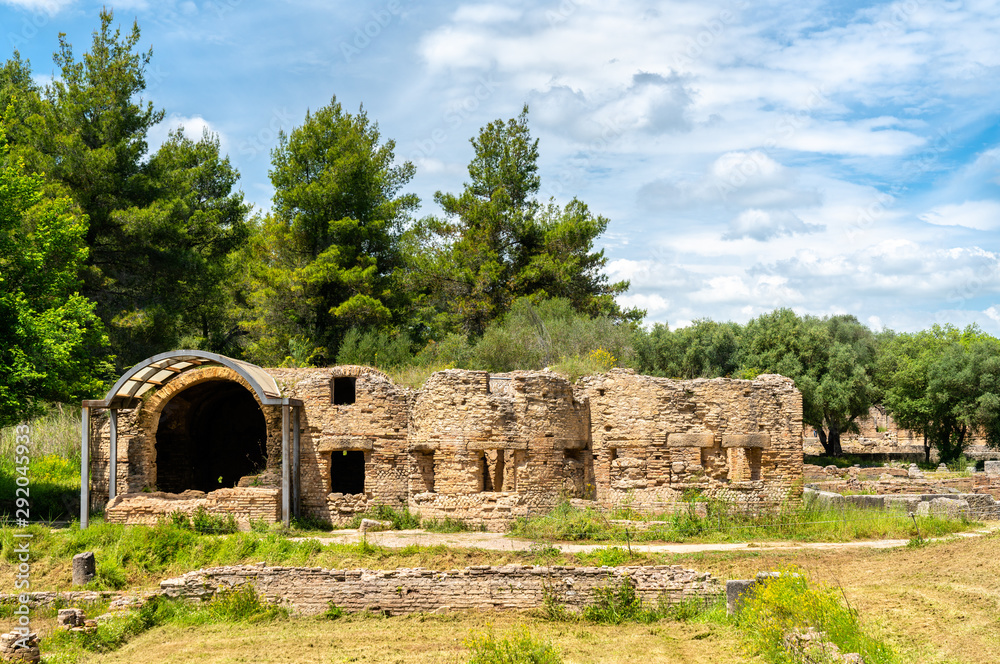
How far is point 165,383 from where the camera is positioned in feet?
62.2

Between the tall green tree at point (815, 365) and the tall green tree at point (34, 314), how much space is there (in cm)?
2858

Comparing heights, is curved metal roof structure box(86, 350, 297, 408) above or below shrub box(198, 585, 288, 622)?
Result: above

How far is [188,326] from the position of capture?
3256cm

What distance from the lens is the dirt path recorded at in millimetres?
14652

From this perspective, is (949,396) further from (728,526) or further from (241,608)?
→ (241,608)

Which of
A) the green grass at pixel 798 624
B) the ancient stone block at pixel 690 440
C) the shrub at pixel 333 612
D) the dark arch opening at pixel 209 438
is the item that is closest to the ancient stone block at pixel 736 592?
the green grass at pixel 798 624

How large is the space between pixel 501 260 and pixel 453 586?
22.7m

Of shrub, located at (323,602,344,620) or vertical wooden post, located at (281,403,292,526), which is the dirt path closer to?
vertical wooden post, located at (281,403,292,526)

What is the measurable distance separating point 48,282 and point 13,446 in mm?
5255

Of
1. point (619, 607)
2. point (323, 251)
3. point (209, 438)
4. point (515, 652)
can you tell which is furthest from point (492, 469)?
point (323, 251)

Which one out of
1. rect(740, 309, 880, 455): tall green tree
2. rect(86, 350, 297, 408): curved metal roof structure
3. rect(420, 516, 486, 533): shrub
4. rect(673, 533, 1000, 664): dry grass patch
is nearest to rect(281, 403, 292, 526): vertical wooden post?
rect(86, 350, 297, 408): curved metal roof structure

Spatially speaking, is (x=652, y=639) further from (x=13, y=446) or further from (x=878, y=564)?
(x=13, y=446)

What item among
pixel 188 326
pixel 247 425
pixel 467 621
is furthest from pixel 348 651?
pixel 188 326

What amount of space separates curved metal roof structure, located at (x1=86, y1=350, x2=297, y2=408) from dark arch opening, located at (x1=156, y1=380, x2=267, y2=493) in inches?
40.4
